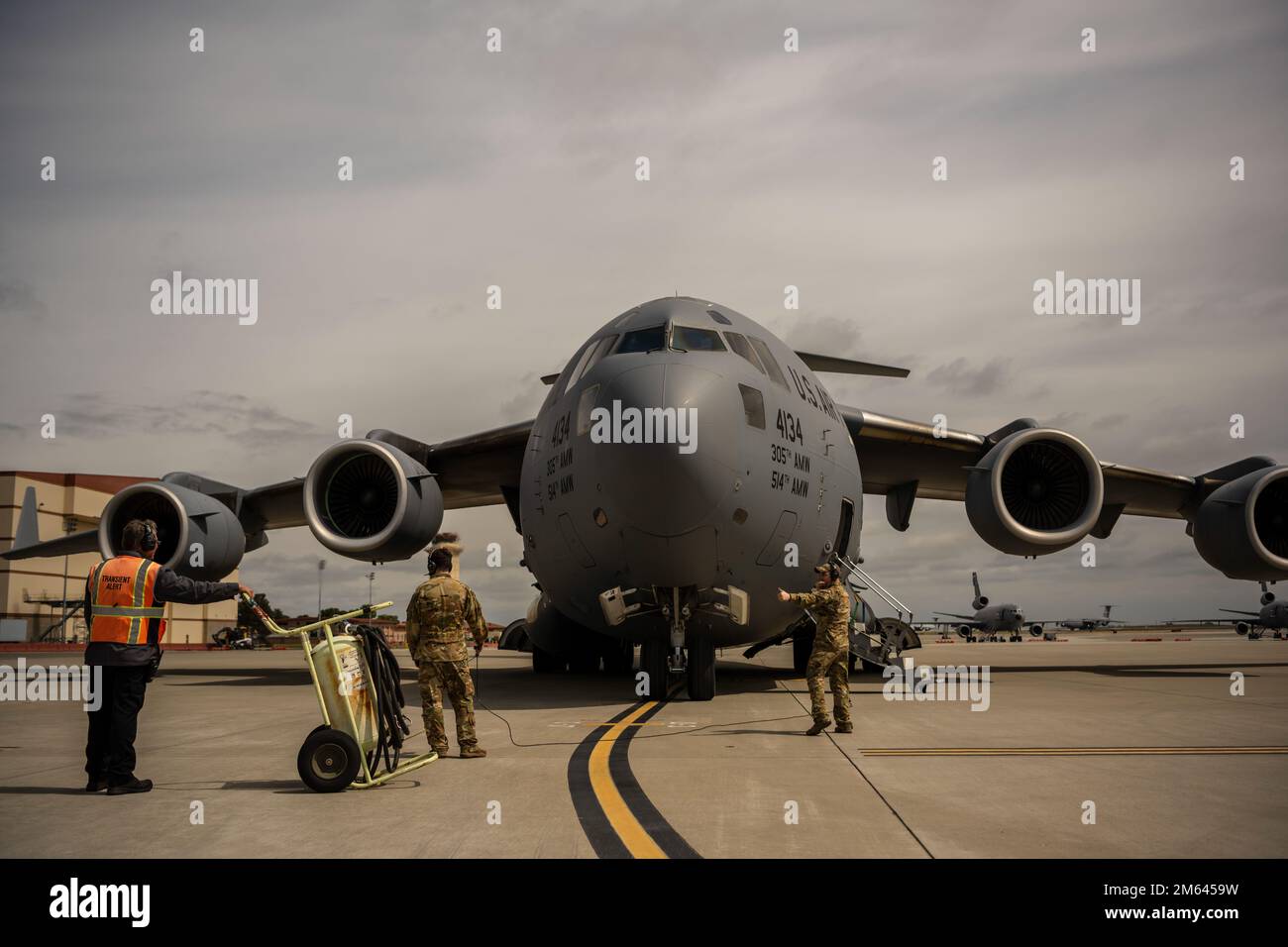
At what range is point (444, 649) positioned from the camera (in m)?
7.51

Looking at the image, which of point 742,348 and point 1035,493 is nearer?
point 742,348

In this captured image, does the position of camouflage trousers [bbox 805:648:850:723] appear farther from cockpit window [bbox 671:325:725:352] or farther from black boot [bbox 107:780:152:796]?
black boot [bbox 107:780:152:796]

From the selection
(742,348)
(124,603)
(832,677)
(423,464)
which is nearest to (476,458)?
(423,464)

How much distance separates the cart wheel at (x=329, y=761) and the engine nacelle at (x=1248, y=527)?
14119 millimetres

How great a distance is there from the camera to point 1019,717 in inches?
396

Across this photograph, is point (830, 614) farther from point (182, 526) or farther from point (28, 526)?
point (28, 526)

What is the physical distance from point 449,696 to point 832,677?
11.9 ft

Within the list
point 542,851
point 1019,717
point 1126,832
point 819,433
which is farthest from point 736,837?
point 819,433

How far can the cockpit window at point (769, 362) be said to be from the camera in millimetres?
11586

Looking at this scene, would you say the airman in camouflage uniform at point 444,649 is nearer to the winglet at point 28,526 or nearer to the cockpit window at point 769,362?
the cockpit window at point 769,362

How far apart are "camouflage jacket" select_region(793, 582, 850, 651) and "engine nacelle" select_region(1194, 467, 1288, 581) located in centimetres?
918

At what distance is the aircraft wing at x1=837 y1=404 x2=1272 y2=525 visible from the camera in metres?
16.5

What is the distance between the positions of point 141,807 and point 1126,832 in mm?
5037
